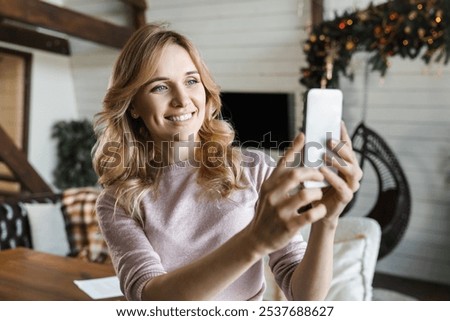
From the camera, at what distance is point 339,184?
2.15 ft

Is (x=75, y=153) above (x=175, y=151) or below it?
below

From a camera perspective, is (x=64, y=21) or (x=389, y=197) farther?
(x=64, y=21)

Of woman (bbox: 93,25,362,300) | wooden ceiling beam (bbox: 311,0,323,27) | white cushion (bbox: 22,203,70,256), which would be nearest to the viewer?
woman (bbox: 93,25,362,300)

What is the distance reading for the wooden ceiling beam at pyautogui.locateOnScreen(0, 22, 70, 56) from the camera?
3.87 meters

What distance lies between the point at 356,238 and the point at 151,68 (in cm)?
93

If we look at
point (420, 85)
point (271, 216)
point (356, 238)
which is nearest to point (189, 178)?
point (271, 216)

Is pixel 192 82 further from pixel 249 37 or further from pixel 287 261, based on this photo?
pixel 249 37

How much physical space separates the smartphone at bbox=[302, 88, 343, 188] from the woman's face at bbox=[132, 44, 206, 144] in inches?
11.2

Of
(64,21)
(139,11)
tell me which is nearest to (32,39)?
(64,21)

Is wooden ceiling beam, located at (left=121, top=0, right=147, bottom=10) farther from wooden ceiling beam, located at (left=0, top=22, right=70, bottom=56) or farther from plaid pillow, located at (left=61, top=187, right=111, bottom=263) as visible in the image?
plaid pillow, located at (left=61, top=187, right=111, bottom=263)

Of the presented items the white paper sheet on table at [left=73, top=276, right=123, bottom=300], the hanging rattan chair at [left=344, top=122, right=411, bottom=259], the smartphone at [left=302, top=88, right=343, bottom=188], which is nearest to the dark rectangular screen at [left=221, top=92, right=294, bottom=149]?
the hanging rattan chair at [left=344, top=122, right=411, bottom=259]

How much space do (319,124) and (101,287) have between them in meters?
0.97

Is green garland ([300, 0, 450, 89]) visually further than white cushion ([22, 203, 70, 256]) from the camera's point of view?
No

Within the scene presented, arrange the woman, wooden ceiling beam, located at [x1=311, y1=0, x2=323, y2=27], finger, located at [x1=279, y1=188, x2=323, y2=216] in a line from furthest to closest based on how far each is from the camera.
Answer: wooden ceiling beam, located at [x1=311, y1=0, x2=323, y2=27], the woman, finger, located at [x1=279, y1=188, x2=323, y2=216]
